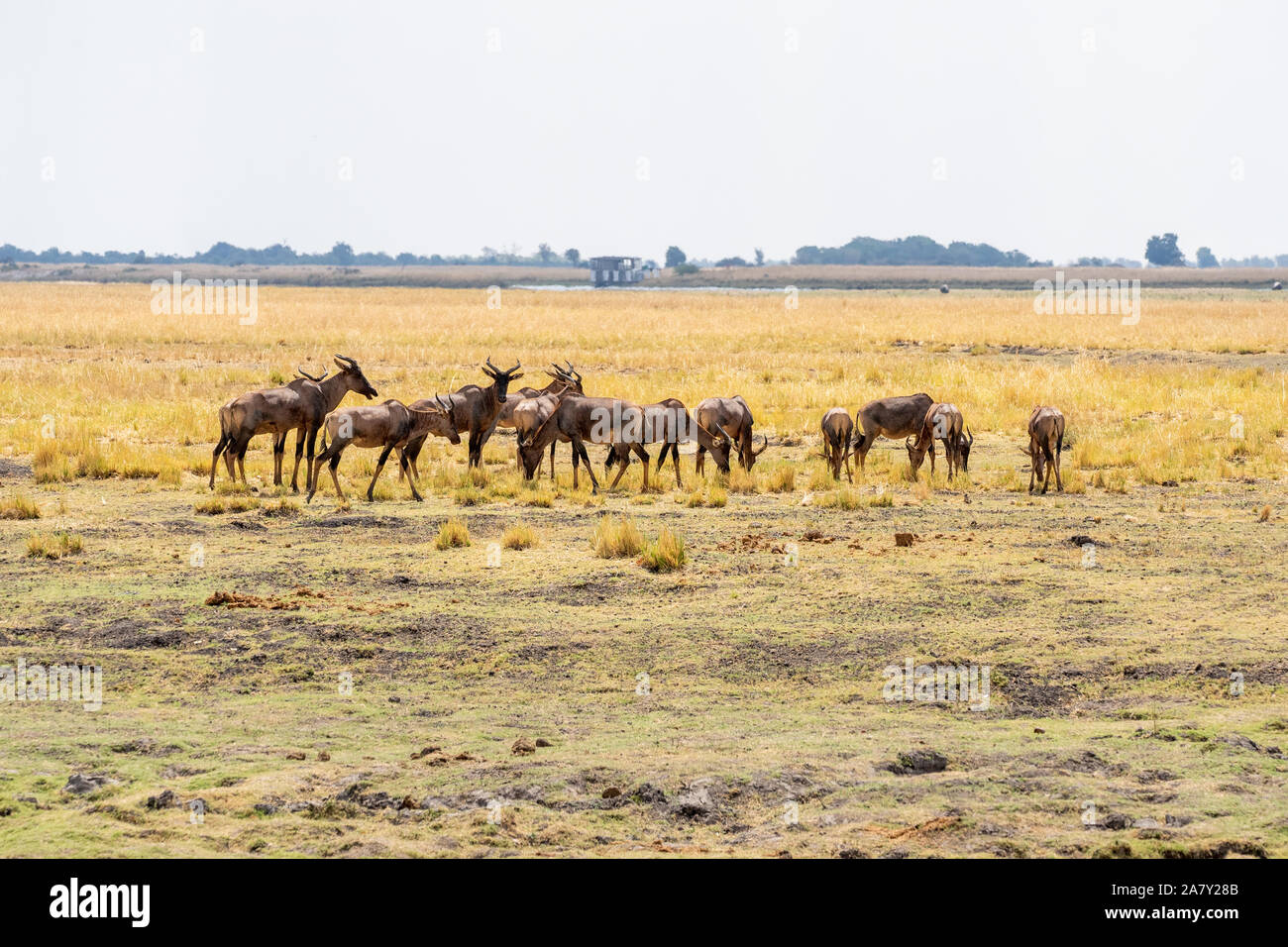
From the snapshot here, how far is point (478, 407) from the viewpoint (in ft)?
66.1

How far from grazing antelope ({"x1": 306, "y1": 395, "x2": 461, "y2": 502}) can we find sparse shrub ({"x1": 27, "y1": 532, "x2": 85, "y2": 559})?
12.1ft

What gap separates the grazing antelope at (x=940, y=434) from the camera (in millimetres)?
19750

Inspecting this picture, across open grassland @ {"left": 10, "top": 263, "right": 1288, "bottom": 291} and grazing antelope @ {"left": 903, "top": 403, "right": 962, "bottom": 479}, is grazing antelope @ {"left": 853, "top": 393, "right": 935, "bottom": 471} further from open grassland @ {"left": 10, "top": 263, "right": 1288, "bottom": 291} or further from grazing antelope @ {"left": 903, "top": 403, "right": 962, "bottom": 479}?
open grassland @ {"left": 10, "top": 263, "right": 1288, "bottom": 291}

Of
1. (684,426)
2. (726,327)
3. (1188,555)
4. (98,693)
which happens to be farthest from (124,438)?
(726,327)

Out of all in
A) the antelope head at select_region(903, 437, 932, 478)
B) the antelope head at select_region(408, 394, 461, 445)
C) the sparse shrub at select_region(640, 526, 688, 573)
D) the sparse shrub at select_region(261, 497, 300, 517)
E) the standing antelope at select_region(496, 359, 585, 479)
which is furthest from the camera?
the antelope head at select_region(903, 437, 932, 478)

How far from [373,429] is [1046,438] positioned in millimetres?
8646

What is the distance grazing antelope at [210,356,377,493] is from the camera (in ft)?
60.7

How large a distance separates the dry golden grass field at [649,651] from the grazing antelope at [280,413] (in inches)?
23.4

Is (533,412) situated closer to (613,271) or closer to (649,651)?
(649,651)

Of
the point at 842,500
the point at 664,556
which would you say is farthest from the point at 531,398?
the point at 664,556

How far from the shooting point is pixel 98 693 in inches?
Answer: 382

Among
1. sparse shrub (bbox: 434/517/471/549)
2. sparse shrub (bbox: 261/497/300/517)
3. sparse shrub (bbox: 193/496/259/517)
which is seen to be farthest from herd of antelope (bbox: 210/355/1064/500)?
sparse shrub (bbox: 434/517/471/549)
